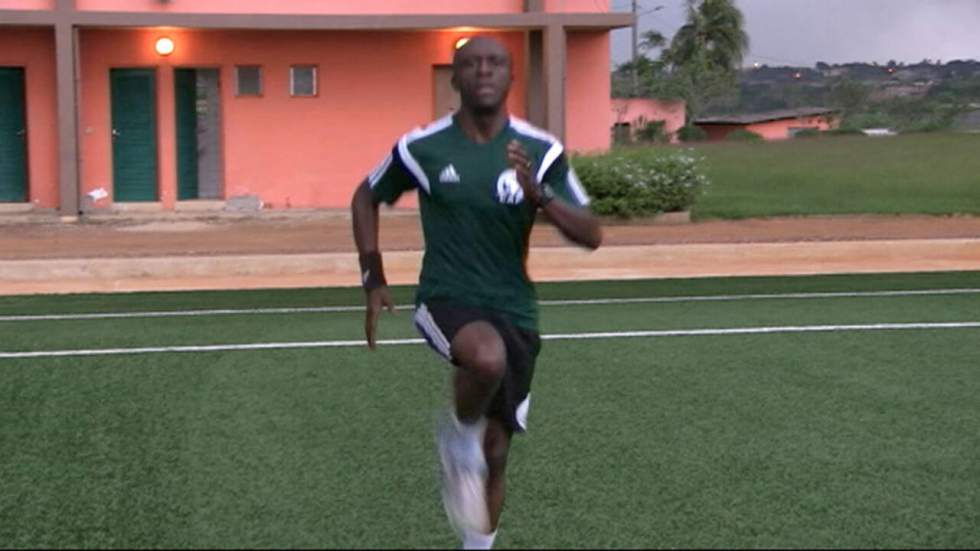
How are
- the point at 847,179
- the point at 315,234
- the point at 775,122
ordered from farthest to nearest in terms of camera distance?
the point at 775,122 < the point at 847,179 < the point at 315,234

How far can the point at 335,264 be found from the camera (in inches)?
653

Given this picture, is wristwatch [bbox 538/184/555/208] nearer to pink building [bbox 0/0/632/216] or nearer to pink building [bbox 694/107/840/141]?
pink building [bbox 0/0/632/216]

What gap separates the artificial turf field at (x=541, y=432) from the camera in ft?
19.4

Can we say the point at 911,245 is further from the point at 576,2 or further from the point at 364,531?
the point at 364,531

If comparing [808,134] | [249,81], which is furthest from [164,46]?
[808,134]

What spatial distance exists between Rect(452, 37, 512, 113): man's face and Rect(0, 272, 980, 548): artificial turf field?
174 centimetres

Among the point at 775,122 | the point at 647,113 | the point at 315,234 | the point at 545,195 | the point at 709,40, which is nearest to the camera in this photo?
the point at 545,195

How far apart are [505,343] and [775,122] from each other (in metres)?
70.3

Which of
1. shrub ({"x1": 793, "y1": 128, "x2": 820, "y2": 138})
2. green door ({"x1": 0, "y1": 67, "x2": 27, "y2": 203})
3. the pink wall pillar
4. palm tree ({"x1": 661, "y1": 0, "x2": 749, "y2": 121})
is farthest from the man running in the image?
palm tree ({"x1": 661, "y1": 0, "x2": 749, "y2": 121})

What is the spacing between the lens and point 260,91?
21.6m

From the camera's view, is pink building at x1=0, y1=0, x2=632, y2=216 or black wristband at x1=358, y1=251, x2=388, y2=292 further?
pink building at x1=0, y1=0, x2=632, y2=216

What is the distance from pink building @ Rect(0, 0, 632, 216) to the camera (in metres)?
21.0

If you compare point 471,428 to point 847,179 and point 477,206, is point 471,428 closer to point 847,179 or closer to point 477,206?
point 477,206

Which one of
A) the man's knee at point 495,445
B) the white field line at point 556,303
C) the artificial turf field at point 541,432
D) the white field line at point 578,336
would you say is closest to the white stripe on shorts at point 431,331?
the man's knee at point 495,445
